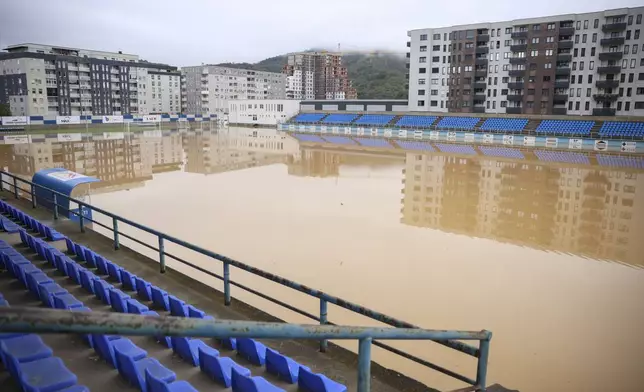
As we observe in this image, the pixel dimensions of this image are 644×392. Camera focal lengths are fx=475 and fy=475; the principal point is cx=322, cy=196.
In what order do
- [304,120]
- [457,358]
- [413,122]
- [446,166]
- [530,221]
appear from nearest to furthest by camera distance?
[457,358] < [530,221] < [446,166] < [413,122] < [304,120]

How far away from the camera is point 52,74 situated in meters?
87.6

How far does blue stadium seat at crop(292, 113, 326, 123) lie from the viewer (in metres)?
73.6

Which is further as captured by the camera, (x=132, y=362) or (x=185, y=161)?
(x=185, y=161)

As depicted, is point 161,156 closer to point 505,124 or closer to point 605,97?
point 505,124

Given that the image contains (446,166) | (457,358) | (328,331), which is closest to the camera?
(328,331)

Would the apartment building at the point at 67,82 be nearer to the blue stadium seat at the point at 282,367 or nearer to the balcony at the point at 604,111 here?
the balcony at the point at 604,111

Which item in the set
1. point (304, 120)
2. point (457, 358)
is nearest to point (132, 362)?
point (457, 358)

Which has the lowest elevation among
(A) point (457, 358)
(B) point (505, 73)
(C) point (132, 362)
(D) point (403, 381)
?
(A) point (457, 358)

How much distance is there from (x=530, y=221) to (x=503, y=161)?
1803 centimetres

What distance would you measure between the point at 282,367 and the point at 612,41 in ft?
209

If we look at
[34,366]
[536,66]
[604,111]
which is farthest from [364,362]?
[536,66]

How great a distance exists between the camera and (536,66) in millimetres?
60031

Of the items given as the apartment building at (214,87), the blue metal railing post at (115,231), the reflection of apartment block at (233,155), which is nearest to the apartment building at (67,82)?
the apartment building at (214,87)

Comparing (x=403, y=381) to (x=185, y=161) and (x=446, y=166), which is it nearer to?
(x=446, y=166)
